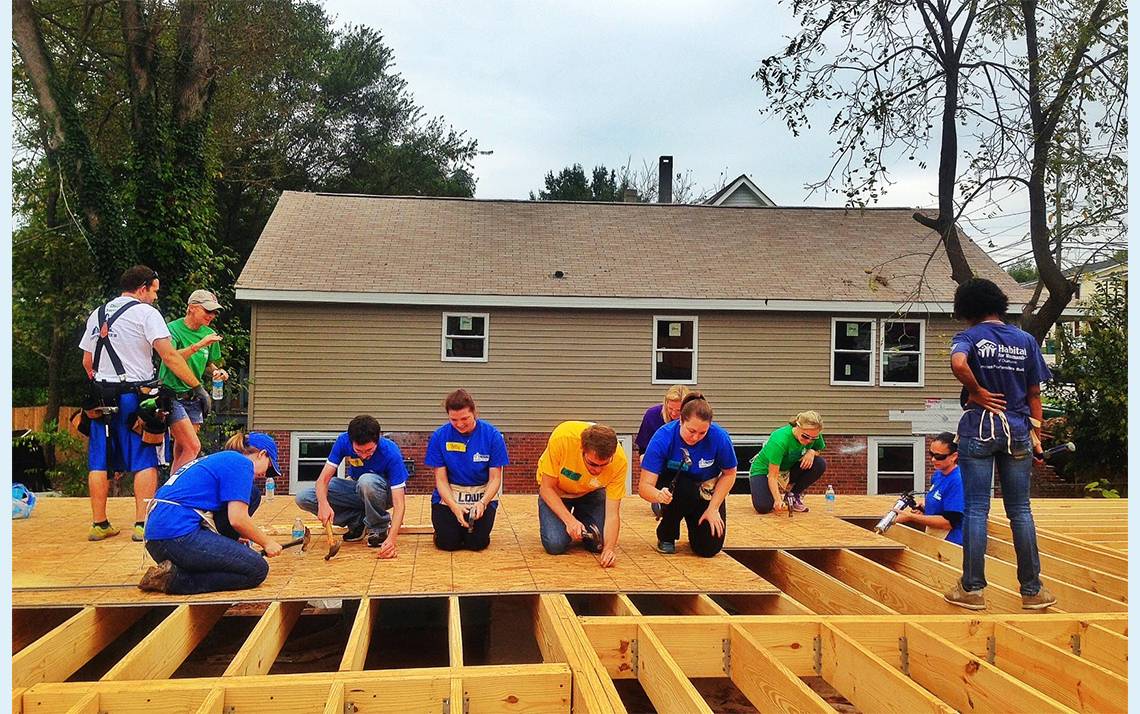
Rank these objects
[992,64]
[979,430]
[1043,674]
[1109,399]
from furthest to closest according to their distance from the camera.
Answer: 1. [1109,399]
2. [992,64]
3. [979,430]
4. [1043,674]

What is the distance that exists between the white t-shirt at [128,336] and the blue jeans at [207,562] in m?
1.21

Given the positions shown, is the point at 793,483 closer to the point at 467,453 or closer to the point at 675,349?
the point at 467,453

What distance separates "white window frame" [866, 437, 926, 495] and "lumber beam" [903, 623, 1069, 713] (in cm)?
1064

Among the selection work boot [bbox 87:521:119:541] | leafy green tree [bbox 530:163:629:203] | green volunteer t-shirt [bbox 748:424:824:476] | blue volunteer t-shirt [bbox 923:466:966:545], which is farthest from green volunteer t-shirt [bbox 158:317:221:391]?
leafy green tree [bbox 530:163:629:203]

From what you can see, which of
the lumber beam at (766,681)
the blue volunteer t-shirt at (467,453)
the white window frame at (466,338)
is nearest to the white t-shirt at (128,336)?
the blue volunteer t-shirt at (467,453)

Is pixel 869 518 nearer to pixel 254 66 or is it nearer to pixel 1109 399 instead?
pixel 1109 399

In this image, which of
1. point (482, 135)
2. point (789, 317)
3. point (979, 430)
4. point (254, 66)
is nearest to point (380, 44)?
point (482, 135)

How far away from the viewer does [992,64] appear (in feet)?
32.9

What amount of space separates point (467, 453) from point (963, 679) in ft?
9.41

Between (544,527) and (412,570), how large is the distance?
2.75ft

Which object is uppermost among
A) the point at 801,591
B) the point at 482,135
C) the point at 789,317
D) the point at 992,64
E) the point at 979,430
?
the point at 482,135

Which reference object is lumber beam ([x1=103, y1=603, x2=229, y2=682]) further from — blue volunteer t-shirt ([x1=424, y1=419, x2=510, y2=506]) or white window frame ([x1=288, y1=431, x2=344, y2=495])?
white window frame ([x1=288, y1=431, x2=344, y2=495])

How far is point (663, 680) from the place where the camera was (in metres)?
2.89

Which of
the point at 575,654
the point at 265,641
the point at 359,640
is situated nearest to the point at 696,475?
the point at 575,654
